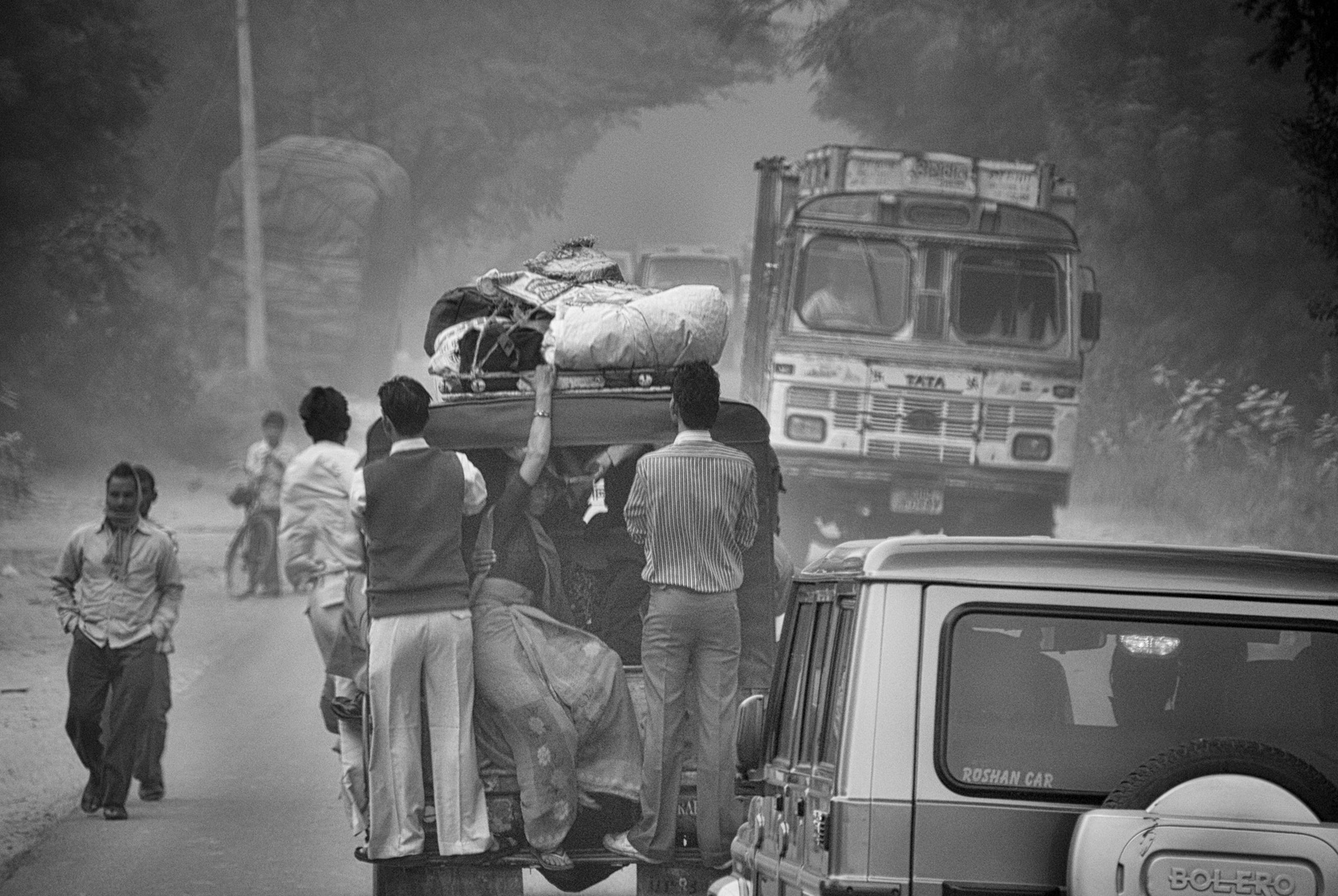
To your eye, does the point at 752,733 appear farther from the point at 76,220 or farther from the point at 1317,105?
the point at 76,220

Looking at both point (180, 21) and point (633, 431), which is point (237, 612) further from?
point (180, 21)

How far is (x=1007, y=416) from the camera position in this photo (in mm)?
17828

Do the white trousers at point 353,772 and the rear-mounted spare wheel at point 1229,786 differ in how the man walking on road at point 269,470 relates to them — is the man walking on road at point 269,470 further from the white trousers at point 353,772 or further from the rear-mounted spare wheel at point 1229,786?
the rear-mounted spare wheel at point 1229,786

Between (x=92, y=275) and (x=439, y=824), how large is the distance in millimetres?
20246

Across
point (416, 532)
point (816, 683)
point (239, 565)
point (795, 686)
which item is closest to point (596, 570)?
point (416, 532)

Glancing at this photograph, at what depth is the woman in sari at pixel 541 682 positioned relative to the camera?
6441mm

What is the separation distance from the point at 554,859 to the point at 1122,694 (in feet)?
9.64

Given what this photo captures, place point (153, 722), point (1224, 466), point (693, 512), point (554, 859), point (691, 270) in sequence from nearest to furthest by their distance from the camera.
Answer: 1. point (554, 859)
2. point (693, 512)
3. point (153, 722)
4. point (1224, 466)
5. point (691, 270)

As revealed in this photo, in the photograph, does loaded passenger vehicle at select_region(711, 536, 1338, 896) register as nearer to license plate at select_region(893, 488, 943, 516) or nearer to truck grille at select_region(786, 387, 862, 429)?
truck grille at select_region(786, 387, 862, 429)

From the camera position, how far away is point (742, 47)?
106ft

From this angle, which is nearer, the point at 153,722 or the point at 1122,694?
the point at 1122,694

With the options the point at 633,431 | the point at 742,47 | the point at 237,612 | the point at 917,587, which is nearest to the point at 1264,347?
the point at 742,47

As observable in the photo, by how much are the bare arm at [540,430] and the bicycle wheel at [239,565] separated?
10768mm

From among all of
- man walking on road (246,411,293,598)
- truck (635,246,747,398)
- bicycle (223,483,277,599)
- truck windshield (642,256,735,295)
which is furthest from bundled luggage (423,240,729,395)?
truck windshield (642,256,735,295)
